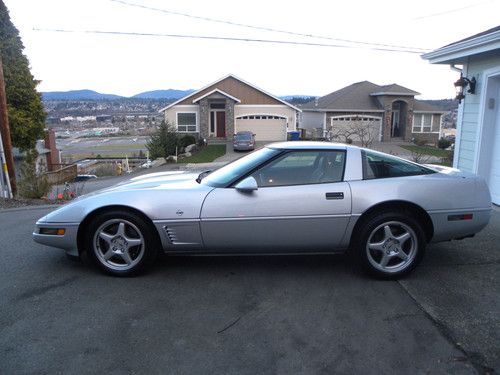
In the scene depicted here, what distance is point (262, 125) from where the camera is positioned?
43.7 metres

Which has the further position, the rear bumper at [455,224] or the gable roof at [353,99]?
the gable roof at [353,99]

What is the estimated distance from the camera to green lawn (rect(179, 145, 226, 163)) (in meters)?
30.9

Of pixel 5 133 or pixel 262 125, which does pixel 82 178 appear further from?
pixel 262 125

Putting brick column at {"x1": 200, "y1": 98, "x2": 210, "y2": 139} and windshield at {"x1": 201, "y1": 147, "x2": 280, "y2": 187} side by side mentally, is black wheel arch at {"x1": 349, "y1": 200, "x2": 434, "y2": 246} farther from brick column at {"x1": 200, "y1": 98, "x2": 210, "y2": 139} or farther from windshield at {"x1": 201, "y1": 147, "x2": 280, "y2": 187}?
brick column at {"x1": 200, "y1": 98, "x2": 210, "y2": 139}

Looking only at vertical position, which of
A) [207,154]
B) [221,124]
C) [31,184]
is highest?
[221,124]

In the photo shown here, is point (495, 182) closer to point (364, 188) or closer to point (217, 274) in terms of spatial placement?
point (364, 188)

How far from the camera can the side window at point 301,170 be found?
4164 mm

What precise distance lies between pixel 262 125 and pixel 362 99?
10.1 meters

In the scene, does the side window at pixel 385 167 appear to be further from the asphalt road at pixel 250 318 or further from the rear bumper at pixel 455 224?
the asphalt road at pixel 250 318

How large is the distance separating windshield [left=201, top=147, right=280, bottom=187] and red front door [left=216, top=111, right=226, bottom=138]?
3850 cm

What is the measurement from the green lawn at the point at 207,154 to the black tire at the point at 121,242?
84.7 ft

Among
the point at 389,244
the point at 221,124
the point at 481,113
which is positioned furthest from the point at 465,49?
the point at 221,124

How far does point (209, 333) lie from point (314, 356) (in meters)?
0.78

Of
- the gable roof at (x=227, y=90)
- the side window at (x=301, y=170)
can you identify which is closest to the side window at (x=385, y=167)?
the side window at (x=301, y=170)
